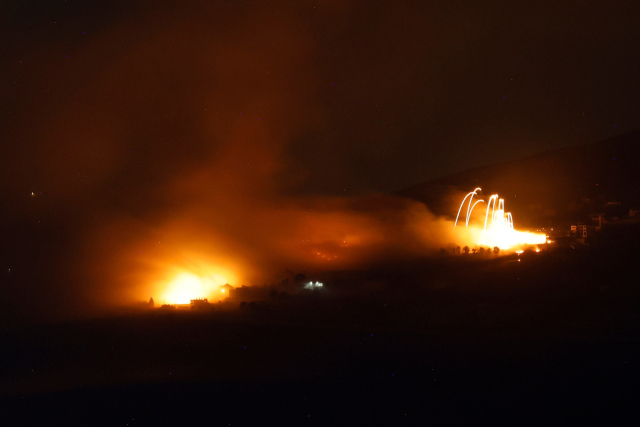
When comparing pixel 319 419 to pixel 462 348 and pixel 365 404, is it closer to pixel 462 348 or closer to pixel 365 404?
pixel 365 404

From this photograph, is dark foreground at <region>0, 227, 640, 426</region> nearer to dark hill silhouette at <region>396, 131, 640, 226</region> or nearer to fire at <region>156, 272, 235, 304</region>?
fire at <region>156, 272, 235, 304</region>

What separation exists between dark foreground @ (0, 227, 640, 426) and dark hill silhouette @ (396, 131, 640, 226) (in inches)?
1500

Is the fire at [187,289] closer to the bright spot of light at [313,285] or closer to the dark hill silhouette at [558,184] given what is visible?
the bright spot of light at [313,285]

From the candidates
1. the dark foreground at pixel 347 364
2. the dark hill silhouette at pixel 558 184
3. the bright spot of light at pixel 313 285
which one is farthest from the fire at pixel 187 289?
the dark hill silhouette at pixel 558 184

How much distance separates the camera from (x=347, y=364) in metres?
6.52

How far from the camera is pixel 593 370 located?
6074mm

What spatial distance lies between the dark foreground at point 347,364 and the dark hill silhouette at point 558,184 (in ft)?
125

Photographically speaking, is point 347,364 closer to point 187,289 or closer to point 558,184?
point 187,289

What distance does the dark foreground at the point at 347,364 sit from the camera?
4.99m

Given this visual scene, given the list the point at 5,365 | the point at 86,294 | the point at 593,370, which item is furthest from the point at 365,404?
the point at 86,294

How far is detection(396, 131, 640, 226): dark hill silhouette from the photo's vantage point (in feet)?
166

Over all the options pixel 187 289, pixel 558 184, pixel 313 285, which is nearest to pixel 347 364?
pixel 313 285

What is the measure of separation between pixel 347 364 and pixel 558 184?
240 feet

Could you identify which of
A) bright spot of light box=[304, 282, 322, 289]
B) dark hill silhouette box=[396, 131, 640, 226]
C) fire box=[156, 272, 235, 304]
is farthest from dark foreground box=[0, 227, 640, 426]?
dark hill silhouette box=[396, 131, 640, 226]
